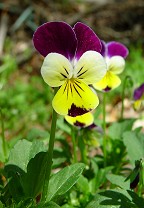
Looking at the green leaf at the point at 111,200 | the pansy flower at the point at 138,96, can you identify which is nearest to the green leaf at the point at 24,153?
the green leaf at the point at 111,200

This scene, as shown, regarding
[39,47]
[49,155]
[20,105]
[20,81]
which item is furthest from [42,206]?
[20,81]

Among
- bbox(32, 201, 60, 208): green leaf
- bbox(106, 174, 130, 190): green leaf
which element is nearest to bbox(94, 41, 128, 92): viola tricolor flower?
bbox(106, 174, 130, 190): green leaf

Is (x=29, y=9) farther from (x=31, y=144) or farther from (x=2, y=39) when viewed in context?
(x=31, y=144)

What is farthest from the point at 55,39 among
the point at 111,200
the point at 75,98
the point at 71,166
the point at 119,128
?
the point at 119,128

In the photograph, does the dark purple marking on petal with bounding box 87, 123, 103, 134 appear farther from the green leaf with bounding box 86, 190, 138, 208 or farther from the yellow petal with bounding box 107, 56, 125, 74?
the green leaf with bounding box 86, 190, 138, 208

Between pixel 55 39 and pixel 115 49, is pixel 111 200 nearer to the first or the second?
pixel 55 39

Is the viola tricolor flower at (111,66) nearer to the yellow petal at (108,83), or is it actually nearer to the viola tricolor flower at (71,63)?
the yellow petal at (108,83)
